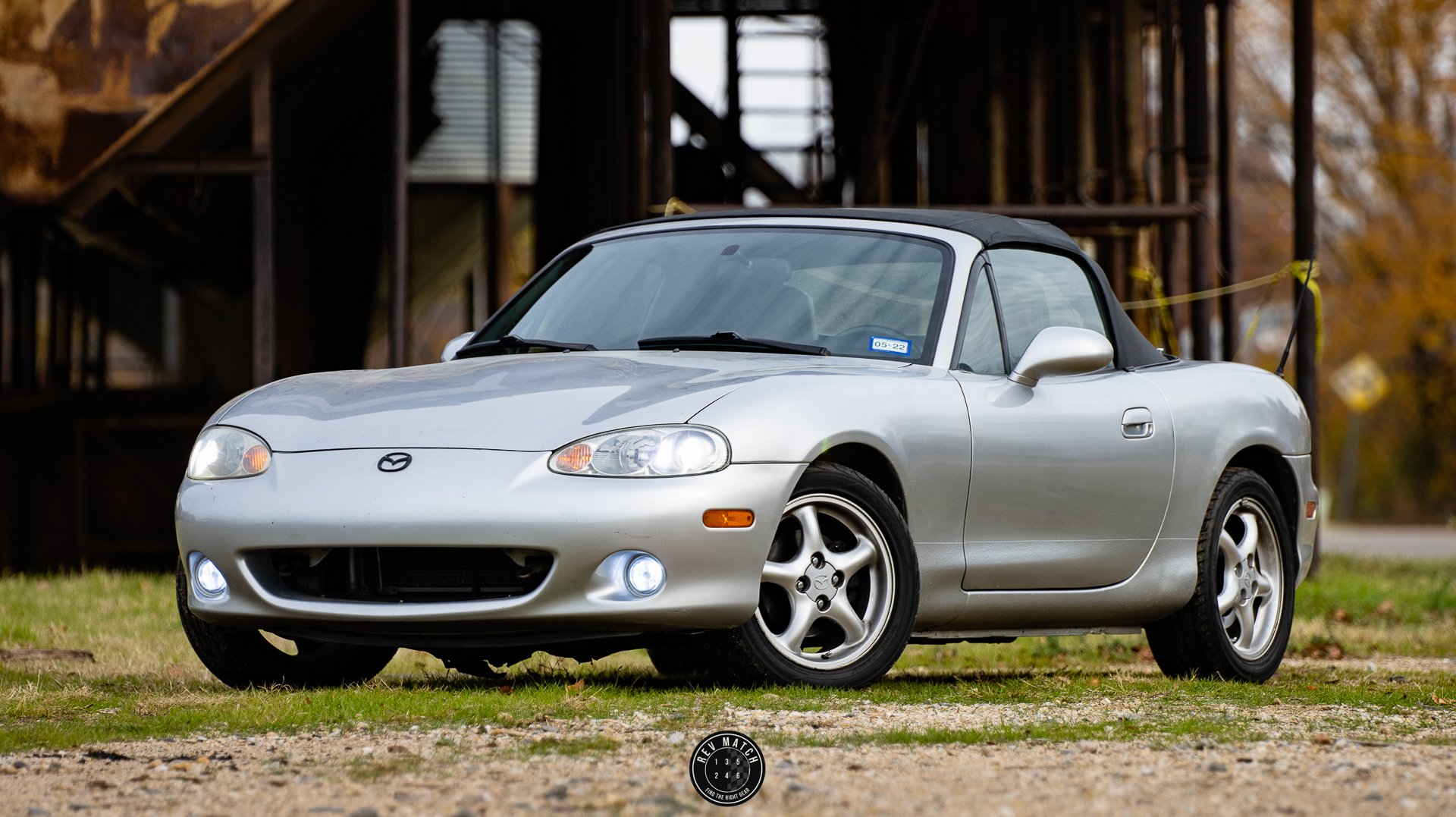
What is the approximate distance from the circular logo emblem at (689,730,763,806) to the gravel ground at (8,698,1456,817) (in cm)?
3

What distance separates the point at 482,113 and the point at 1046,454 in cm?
2579

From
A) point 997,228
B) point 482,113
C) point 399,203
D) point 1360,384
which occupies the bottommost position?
point 1360,384

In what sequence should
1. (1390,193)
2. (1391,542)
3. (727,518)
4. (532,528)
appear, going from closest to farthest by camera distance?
(532,528) → (727,518) → (1391,542) → (1390,193)

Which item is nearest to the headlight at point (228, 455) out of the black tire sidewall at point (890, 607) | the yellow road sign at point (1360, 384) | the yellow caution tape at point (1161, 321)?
the black tire sidewall at point (890, 607)

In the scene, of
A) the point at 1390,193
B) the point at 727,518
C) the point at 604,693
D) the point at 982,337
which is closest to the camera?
the point at 727,518

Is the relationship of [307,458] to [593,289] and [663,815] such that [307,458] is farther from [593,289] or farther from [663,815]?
[663,815]

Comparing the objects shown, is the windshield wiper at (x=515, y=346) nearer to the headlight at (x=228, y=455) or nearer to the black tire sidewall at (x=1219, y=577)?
the headlight at (x=228, y=455)

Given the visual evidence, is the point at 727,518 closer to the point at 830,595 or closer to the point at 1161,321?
the point at 830,595

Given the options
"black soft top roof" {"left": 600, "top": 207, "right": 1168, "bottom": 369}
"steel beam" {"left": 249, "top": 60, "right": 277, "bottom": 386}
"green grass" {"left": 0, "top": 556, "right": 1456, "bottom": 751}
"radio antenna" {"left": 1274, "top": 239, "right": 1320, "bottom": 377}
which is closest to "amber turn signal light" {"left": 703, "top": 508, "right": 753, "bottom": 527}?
"green grass" {"left": 0, "top": 556, "right": 1456, "bottom": 751}

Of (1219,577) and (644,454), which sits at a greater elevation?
(644,454)

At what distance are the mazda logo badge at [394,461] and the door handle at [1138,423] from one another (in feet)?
7.88

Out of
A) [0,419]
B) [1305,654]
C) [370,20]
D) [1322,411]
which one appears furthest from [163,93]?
[1322,411]

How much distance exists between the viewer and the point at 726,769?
12.8 ft

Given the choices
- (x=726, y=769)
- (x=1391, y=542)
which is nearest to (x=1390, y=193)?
(x=1391, y=542)
